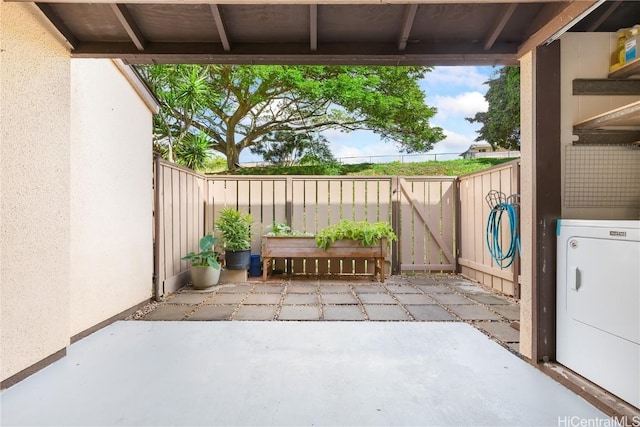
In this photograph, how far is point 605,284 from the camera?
62.6 inches

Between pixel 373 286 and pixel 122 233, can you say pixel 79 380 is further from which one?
pixel 373 286

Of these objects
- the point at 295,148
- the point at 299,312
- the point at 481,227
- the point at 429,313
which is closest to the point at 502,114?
the point at 295,148

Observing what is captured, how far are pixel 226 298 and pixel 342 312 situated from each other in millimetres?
1405

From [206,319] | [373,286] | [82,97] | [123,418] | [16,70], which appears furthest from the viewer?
[373,286]

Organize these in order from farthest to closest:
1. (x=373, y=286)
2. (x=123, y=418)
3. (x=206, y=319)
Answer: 1. (x=373, y=286)
2. (x=206, y=319)
3. (x=123, y=418)

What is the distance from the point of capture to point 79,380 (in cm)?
179

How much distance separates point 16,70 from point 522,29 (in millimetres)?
3060

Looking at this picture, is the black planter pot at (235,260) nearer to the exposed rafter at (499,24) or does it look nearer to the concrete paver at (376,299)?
the concrete paver at (376,299)

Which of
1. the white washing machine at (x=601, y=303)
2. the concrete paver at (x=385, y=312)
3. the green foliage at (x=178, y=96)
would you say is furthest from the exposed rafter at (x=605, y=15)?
the green foliage at (x=178, y=96)

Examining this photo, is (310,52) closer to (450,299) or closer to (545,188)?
(545,188)

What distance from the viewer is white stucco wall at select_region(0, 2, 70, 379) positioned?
1.70 meters

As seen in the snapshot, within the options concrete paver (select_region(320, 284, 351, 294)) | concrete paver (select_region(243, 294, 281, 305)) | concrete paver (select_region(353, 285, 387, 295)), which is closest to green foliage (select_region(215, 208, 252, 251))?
concrete paver (select_region(243, 294, 281, 305))

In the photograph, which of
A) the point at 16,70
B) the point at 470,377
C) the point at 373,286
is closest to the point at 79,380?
the point at 16,70

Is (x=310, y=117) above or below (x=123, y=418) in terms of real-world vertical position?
above
